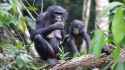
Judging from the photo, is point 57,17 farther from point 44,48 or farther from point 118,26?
point 118,26

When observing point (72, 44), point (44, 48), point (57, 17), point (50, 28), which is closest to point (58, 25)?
point (50, 28)

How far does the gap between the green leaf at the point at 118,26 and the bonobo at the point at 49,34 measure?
12.0 feet

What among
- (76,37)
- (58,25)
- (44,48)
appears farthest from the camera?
(76,37)

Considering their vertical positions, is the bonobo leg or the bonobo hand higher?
the bonobo hand

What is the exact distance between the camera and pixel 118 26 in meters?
1.65

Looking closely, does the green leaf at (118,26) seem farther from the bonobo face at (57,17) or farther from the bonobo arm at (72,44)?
the bonobo arm at (72,44)

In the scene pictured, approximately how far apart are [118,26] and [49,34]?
429cm

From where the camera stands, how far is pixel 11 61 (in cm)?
445

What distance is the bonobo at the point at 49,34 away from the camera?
5.62 m

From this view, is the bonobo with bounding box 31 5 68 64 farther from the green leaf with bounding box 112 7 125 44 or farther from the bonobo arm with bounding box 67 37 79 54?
the green leaf with bounding box 112 7 125 44

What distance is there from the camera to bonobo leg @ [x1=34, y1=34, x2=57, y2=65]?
5.62 metres

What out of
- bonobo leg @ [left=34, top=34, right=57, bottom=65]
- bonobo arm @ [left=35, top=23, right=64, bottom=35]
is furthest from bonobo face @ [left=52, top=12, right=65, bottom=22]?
bonobo leg @ [left=34, top=34, right=57, bottom=65]

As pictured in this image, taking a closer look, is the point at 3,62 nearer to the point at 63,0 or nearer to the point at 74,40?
the point at 74,40

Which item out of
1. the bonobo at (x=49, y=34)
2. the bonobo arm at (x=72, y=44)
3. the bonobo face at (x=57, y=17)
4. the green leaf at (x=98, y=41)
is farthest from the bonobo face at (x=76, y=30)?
the green leaf at (x=98, y=41)
